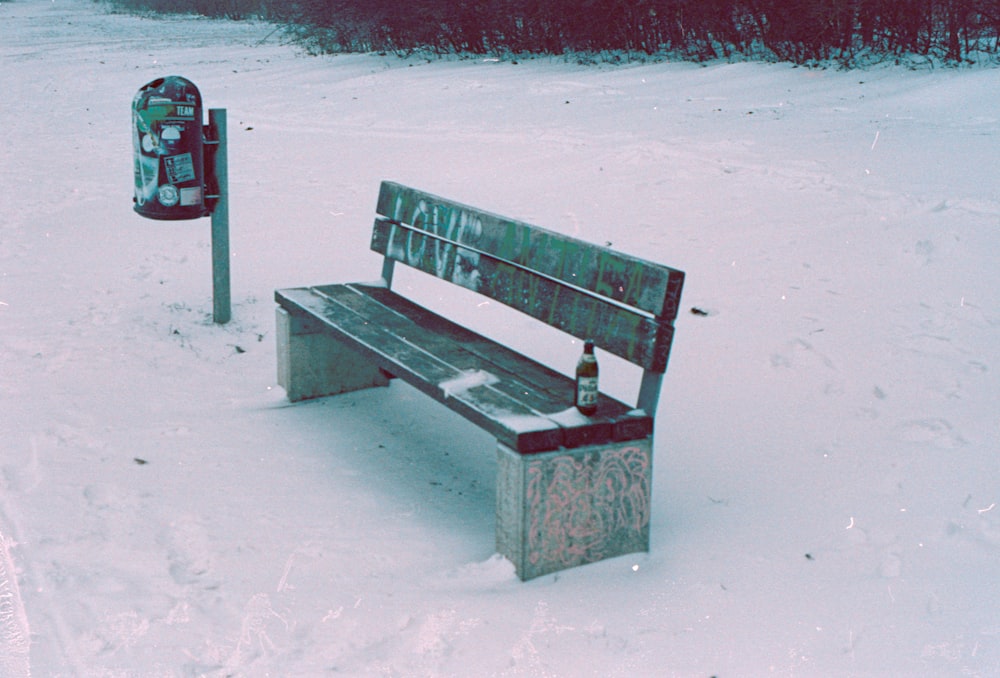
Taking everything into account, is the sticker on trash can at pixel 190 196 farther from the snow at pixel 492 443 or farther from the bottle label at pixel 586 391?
the bottle label at pixel 586 391

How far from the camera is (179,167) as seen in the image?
21.2 feet

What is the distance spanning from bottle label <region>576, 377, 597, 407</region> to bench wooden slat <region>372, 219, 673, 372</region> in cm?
20

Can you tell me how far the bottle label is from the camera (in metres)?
3.89

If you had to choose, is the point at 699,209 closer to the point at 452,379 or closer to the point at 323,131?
the point at 452,379

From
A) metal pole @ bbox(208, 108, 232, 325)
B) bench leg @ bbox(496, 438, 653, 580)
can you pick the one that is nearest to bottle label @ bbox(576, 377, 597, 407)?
bench leg @ bbox(496, 438, 653, 580)

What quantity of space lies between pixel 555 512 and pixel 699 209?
4626mm

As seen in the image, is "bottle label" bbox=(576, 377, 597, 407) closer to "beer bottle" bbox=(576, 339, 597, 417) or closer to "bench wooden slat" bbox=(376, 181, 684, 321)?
"beer bottle" bbox=(576, 339, 597, 417)

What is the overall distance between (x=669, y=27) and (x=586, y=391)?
12.6m

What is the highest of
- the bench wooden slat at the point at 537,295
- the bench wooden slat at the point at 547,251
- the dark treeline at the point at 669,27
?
the dark treeline at the point at 669,27

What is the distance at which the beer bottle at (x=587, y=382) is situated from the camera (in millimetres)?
3854

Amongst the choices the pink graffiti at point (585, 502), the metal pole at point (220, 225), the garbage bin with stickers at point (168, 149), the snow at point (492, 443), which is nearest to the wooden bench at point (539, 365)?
the pink graffiti at point (585, 502)

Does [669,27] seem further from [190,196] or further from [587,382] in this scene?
[587,382]

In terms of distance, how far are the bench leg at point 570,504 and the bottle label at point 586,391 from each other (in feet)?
0.51

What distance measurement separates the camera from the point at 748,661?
11.4ft
